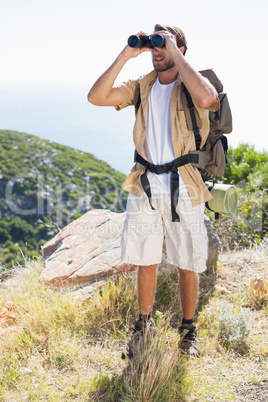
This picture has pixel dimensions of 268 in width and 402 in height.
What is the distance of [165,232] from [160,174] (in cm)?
41

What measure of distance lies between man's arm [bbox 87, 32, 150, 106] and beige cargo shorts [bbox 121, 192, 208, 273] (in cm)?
66

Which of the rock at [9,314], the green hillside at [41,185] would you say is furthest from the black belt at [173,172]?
the green hillside at [41,185]

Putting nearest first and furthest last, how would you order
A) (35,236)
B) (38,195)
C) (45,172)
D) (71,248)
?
(71,248), (35,236), (38,195), (45,172)

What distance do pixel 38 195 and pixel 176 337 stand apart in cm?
4876

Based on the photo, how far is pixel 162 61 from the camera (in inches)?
98.0

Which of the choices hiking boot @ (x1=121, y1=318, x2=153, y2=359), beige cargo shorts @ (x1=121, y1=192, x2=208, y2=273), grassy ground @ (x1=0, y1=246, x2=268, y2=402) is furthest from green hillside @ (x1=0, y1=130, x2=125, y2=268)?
beige cargo shorts @ (x1=121, y1=192, x2=208, y2=273)

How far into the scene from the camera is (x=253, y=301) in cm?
338

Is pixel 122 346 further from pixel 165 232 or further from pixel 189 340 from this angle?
pixel 165 232

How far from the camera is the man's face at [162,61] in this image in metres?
2.49

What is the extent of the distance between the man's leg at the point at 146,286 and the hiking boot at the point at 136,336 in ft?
0.24

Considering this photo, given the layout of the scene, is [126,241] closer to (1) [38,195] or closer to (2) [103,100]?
(2) [103,100]

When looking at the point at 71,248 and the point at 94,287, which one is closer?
the point at 94,287

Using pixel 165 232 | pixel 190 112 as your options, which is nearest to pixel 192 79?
pixel 190 112

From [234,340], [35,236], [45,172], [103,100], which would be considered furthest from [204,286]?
[45,172]
